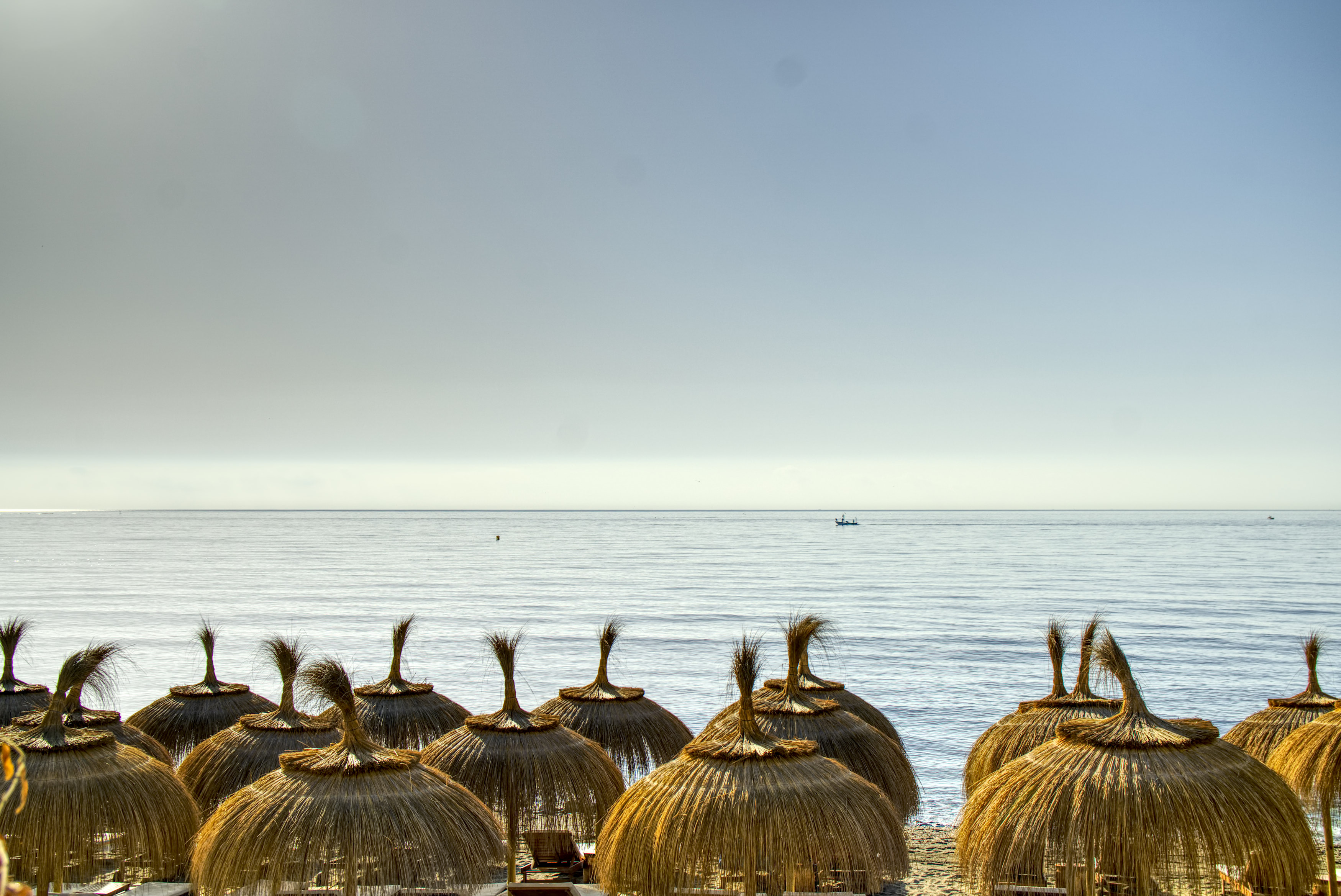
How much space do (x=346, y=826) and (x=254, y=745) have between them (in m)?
4.04

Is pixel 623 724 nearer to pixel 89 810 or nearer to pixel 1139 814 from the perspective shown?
pixel 89 810

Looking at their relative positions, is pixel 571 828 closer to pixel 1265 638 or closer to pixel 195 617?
pixel 1265 638

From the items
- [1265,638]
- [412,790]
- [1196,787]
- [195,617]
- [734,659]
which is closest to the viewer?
[1196,787]

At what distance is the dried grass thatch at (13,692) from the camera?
11.7 metres

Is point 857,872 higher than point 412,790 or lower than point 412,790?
lower

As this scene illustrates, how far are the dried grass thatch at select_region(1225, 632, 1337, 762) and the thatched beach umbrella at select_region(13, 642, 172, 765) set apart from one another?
10.8 meters

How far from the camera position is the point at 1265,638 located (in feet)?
120

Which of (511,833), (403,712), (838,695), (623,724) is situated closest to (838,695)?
(838,695)

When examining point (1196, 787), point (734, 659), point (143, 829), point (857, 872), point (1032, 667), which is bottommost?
point (1032, 667)

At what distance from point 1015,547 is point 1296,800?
10000cm

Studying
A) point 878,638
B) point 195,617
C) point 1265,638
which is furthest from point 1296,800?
point 195,617

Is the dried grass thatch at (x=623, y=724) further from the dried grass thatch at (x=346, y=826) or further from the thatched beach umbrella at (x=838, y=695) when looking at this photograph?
the dried grass thatch at (x=346, y=826)

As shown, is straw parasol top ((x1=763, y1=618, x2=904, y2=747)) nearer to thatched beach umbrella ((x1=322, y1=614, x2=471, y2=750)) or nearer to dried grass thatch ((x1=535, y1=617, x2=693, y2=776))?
dried grass thatch ((x1=535, y1=617, x2=693, y2=776))

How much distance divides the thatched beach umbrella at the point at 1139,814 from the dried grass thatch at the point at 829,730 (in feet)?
9.53
